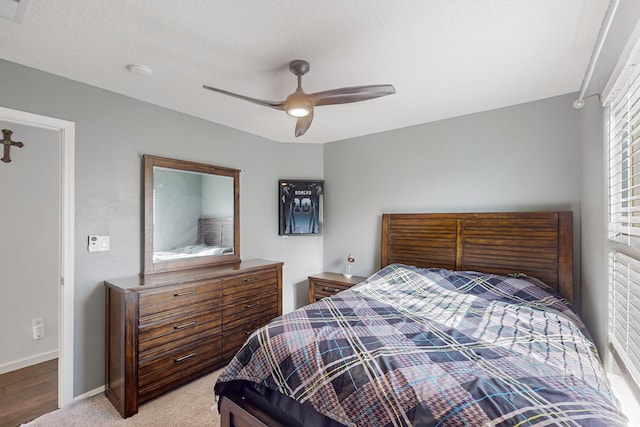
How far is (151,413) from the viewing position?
2088 mm

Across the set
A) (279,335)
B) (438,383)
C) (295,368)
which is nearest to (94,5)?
(279,335)

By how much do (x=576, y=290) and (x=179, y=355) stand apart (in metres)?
3.31

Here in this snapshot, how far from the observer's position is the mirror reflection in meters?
2.69

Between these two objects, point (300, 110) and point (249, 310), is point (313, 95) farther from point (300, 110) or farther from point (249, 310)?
point (249, 310)

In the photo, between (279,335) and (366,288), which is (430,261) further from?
(279,335)

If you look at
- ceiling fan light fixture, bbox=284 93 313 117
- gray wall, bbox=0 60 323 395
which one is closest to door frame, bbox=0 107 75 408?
gray wall, bbox=0 60 323 395

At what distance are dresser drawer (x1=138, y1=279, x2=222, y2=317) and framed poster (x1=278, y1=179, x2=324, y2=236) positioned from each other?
1.40 m

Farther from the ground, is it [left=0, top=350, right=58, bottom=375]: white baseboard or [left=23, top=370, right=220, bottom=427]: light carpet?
[left=0, top=350, right=58, bottom=375]: white baseboard

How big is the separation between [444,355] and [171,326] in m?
2.02

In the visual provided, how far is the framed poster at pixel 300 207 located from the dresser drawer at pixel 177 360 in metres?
1.64

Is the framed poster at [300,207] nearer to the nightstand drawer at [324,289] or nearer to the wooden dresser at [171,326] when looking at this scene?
the nightstand drawer at [324,289]

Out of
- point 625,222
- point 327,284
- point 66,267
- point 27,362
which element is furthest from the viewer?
point 327,284

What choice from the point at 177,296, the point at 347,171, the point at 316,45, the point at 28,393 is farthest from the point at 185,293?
the point at 347,171

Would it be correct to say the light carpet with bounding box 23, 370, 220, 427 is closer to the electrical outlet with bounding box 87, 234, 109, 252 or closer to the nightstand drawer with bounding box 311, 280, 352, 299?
the electrical outlet with bounding box 87, 234, 109, 252
